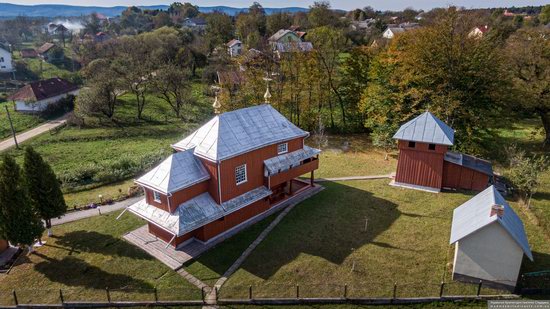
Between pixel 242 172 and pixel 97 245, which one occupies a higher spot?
pixel 242 172

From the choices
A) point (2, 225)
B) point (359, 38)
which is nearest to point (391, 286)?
point (2, 225)

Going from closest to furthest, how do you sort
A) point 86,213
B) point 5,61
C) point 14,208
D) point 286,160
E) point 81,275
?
point 81,275, point 14,208, point 286,160, point 86,213, point 5,61

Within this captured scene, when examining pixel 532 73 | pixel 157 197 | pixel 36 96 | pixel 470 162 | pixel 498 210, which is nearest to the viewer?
pixel 498 210

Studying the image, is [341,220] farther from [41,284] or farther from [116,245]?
[41,284]

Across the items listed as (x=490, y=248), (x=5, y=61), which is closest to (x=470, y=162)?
(x=490, y=248)

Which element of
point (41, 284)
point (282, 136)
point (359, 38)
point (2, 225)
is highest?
point (359, 38)

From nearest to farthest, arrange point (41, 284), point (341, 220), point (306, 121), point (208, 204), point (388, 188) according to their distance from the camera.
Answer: point (41, 284)
point (208, 204)
point (341, 220)
point (388, 188)
point (306, 121)

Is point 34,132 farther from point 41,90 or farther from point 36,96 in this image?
point 41,90
